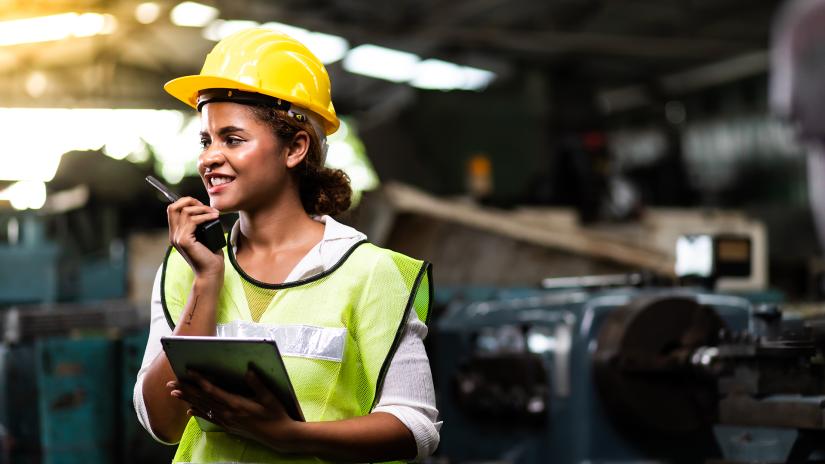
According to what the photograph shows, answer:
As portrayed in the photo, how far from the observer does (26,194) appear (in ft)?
19.3

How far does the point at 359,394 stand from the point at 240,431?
178mm

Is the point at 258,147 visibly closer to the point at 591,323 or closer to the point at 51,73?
the point at 591,323

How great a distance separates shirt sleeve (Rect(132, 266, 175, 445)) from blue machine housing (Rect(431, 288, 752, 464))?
5.86 feet

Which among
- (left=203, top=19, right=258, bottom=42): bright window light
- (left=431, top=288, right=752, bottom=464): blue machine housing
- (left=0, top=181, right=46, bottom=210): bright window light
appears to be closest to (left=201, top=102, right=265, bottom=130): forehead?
(left=431, top=288, right=752, bottom=464): blue machine housing

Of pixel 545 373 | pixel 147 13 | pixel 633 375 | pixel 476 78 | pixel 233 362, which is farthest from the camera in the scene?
pixel 476 78

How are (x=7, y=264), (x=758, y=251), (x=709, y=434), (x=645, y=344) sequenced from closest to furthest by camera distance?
(x=645, y=344), (x=709, y=434), (x=758, y=251), (x=7, y=264)

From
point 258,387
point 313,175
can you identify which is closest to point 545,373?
point 313,175

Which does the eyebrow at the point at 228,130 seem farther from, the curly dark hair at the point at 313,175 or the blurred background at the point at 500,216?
the blurred background at the point at 500,216

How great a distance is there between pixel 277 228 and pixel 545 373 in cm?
208

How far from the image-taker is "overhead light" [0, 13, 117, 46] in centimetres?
909

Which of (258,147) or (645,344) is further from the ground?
(258,147)

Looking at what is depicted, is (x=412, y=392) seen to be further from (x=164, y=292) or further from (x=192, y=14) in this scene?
(x=192, y=14)

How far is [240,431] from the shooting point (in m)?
1.27

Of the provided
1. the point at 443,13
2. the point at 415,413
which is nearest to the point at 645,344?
the point at 415,413
